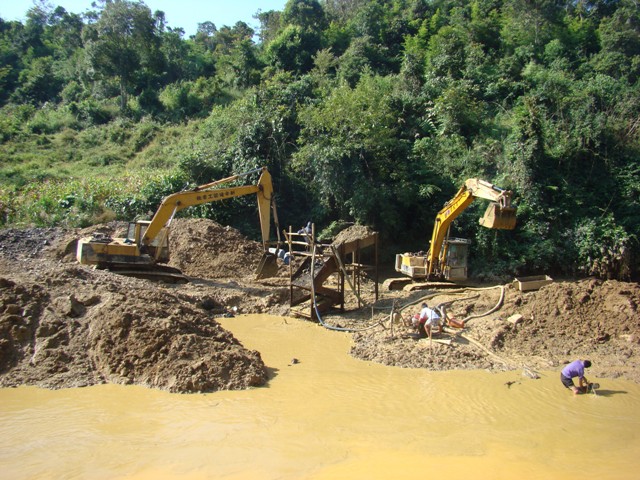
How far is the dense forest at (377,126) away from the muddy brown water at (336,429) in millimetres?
10568

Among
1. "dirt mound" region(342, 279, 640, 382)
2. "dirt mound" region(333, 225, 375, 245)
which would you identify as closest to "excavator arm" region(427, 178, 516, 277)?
"dirt mound" region(342, 279, 640, 382)

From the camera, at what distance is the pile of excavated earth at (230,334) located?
855 centimetres

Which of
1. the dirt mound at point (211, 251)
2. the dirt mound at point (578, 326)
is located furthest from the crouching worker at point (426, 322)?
the dirt mound at point (211, 251)

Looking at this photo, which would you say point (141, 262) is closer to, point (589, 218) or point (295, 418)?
point (295, 418)

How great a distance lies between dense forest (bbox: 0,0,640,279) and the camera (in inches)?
750

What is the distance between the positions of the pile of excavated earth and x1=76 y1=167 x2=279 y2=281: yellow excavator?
1.66 meters

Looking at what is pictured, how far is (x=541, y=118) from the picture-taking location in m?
21.2

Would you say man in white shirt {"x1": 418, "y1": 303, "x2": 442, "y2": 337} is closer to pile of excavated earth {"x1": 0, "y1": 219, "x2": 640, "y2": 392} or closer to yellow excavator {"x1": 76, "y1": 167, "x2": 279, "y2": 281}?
pile of excavated earth {"x1": 0, "y1": 219, "x2": 640, "y2": 392}

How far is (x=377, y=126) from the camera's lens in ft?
67.4

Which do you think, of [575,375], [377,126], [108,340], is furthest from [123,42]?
[575,375]

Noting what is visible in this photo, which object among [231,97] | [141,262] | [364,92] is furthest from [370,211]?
[231,97]

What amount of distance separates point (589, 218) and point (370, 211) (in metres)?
7.78

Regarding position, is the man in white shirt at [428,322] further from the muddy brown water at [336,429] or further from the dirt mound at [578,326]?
the muddy brown water at [336,429]

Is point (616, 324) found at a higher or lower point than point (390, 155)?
lower
